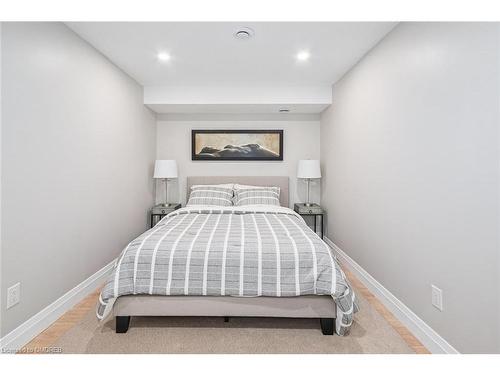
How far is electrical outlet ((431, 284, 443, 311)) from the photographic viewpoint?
1.57m

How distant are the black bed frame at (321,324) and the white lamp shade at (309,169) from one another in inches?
88.8

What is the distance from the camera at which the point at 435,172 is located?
1616mm

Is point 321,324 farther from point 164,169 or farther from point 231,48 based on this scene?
point 164,169

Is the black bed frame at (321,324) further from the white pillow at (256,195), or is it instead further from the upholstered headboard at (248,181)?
the upholstered headboard at (248,181)

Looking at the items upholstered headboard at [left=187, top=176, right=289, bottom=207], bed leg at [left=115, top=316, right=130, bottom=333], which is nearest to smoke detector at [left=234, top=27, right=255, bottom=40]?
upholstered headboard at [left=187, top=176, right=289, bottom=207]

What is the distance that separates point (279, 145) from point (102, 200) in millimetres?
2585

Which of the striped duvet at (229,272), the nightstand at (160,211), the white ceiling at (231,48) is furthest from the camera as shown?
the nightstand at (160,211)

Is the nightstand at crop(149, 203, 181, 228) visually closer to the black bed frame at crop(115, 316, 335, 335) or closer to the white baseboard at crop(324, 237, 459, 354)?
the black bed frame at crop(115, 316, 335, 335)

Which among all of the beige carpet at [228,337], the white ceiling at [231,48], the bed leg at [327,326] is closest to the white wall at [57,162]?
the white ceiling at [231,48]

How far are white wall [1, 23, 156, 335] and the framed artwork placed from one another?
122cm

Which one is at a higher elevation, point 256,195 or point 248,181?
point 248,181

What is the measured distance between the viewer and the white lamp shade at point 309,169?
3.72 meters

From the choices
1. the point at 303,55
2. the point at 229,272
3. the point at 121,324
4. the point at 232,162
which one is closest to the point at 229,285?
the point at 229,272

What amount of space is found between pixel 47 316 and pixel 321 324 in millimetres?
1985
